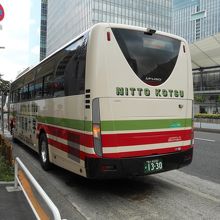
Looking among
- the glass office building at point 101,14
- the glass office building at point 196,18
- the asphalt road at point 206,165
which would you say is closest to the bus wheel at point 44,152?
the asphalt road at point 206,165

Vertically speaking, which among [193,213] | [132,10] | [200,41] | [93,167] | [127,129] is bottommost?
[193,213]

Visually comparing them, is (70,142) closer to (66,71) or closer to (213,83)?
(66,71)

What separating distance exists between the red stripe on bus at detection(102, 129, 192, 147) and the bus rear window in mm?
976

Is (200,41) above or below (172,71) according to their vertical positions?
above

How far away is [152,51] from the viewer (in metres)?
6.42

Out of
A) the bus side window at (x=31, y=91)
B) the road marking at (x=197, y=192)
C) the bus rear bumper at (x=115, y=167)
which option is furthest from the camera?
the bus side window at (x=31, y=91)

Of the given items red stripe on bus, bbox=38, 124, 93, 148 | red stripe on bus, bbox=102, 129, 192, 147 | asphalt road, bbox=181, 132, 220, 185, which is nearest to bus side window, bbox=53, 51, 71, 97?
red stripe on bus, bbox=38, 124, 93, 148

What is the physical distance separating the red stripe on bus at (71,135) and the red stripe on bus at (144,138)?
28 centimetres

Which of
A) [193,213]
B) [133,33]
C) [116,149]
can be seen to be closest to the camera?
[193,213]

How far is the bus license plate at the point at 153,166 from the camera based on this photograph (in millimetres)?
5953

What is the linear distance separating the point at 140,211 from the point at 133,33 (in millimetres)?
3182

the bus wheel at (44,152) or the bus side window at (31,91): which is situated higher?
the bus side window at (31,91)

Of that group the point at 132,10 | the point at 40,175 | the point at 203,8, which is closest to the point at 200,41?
the point at 40,175

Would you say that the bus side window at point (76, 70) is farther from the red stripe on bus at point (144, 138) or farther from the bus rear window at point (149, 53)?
the red stripe on bus at point (144, 138)
